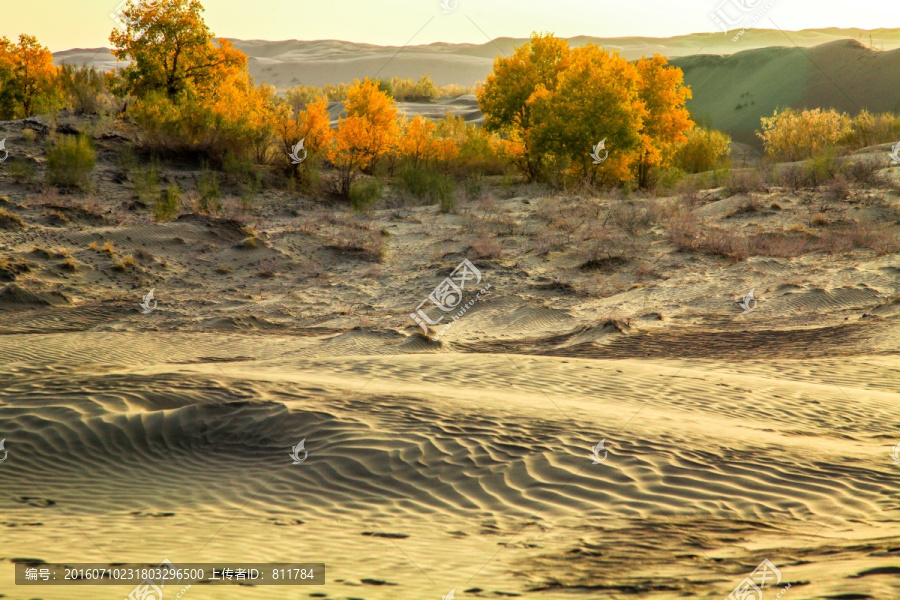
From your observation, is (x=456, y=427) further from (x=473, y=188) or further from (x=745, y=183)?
(x=745, y=183)

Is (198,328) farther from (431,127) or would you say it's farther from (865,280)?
(431,127)

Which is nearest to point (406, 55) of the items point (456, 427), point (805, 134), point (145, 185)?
point (805, 134)

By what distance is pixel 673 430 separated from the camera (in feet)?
18.9

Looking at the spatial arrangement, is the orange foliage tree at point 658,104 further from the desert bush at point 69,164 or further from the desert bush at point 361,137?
the desert bush at point 69,164

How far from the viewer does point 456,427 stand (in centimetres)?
555

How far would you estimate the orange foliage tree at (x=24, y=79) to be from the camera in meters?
23.6

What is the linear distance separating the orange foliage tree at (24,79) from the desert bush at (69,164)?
6289mm

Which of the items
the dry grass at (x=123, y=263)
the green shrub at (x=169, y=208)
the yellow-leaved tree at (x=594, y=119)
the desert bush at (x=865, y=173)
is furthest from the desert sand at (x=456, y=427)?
the yellow-leaved tree at (x=594, y=119)

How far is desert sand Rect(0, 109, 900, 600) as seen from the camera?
11.7 feet

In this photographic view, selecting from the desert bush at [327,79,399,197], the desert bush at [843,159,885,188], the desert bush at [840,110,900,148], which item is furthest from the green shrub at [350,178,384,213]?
the desert bush at [840,110,900,148]

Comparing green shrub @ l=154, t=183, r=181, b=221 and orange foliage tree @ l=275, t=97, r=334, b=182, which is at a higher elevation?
orange foliage tree @ l=275, t=97, r=334, b=182

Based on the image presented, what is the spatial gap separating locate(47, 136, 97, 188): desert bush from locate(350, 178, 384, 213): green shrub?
22.5 ft

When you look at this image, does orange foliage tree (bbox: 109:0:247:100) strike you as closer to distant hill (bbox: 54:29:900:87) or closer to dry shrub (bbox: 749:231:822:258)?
dry shrub (bbox: 749:231:822:258)

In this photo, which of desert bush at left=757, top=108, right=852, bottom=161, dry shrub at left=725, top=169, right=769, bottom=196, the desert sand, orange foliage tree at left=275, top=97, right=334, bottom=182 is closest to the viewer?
the desert sand
